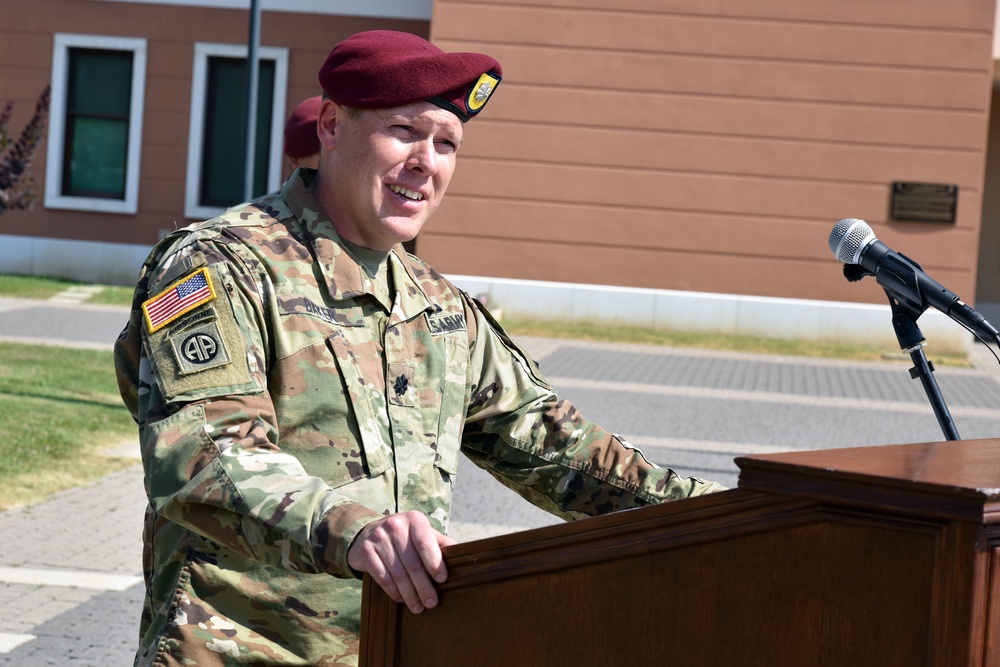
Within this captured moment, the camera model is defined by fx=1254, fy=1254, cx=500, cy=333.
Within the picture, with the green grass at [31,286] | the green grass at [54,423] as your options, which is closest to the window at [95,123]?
the green grass at [31,286]

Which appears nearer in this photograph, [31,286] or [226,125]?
[31,286]

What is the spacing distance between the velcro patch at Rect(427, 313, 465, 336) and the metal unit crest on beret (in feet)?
1.16

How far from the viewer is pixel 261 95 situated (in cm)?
1783

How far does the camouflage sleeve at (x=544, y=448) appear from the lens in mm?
2102

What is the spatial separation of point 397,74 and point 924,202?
14580mm

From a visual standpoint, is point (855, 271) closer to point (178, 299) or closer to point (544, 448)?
point (544, 448)

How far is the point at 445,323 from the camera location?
2168 millimetres

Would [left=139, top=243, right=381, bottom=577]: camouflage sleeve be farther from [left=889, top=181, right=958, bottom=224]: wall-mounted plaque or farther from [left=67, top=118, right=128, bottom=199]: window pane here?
[left=67, top=118, right=128, bottom=199]: window pane

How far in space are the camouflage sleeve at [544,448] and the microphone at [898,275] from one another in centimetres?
47

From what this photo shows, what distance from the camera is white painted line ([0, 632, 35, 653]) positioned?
14.4ft

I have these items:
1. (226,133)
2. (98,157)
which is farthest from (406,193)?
(98,157)

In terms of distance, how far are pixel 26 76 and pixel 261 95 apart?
11.4 feet

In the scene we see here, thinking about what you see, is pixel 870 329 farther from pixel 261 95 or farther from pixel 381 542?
pixel 381 542

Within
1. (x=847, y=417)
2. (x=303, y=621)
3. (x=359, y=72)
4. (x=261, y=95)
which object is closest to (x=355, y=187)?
(x=359, y=72)
